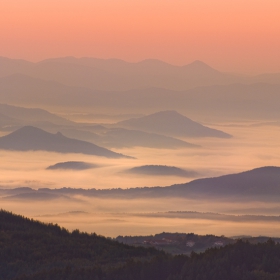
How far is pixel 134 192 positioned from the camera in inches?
5300

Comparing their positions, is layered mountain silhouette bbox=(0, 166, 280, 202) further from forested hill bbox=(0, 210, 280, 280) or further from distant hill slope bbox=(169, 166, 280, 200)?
forested hill bbox=(0, 210, 280, 280)

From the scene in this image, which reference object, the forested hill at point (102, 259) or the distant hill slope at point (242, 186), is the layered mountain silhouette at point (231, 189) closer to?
the distant hill slope at point (242, 186)

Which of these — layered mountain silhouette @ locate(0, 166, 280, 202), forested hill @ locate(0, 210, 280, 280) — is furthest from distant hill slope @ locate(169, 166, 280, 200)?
forested hill @ locate(0, 210, 280, 280)

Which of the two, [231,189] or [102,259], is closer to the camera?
[102,259]

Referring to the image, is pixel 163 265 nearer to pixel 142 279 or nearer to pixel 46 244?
pixel 142 279

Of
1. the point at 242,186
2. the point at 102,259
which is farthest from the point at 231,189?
the point at 102,259

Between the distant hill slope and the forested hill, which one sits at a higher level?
the distant hill slope

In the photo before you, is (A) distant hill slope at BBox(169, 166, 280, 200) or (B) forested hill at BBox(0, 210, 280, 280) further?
(A) distant hill slope at BBox(169, 166, 280, 200)

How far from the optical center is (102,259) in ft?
80.8

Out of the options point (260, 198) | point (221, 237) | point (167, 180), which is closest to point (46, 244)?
point (221, 237)

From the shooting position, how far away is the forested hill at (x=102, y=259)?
61.4 ft

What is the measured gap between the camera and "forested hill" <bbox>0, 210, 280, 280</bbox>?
18719mm

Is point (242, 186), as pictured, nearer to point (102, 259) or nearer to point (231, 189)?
point (231, 189)

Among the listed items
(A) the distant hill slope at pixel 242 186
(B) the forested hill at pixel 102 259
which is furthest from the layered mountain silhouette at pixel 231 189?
(B) the forested hill at pixel 102 259
